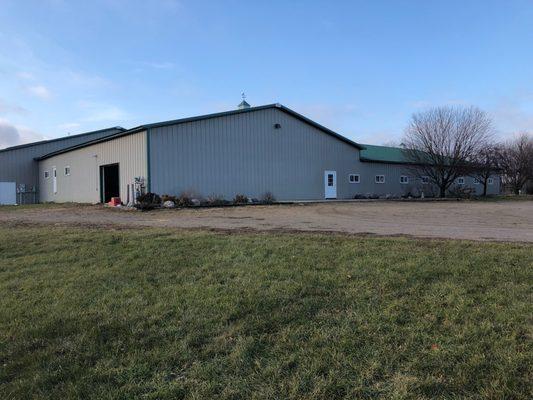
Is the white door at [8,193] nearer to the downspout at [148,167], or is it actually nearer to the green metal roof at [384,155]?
the downspout at [148,167]

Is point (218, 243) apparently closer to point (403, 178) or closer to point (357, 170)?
point (357, 170)

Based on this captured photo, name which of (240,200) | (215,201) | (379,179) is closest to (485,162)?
(379,179)

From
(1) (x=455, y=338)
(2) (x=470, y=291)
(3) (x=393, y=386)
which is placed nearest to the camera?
(3) (x=393, y=386)

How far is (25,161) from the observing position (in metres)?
36.3

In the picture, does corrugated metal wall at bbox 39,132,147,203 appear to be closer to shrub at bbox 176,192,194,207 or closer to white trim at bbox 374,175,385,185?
shrub at bbox 176,192,194,207

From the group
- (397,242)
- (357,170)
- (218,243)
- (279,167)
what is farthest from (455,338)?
(357,170)

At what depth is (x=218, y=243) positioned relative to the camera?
8297 millimetres

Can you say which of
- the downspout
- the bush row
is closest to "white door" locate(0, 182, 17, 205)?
the downspout

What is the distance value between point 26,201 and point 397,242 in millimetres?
35175

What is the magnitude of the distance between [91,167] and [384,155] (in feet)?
77.0

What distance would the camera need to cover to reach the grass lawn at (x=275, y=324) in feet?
10.7

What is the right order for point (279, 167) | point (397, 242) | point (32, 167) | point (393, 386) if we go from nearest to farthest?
point (393, 386) < point (397, 242) < point (279, 167) < point (32, 167)

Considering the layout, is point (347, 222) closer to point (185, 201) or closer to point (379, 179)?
point (185, 201)

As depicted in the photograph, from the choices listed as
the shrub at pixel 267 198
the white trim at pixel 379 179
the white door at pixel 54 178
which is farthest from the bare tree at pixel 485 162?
the white door at pixel 54 178
